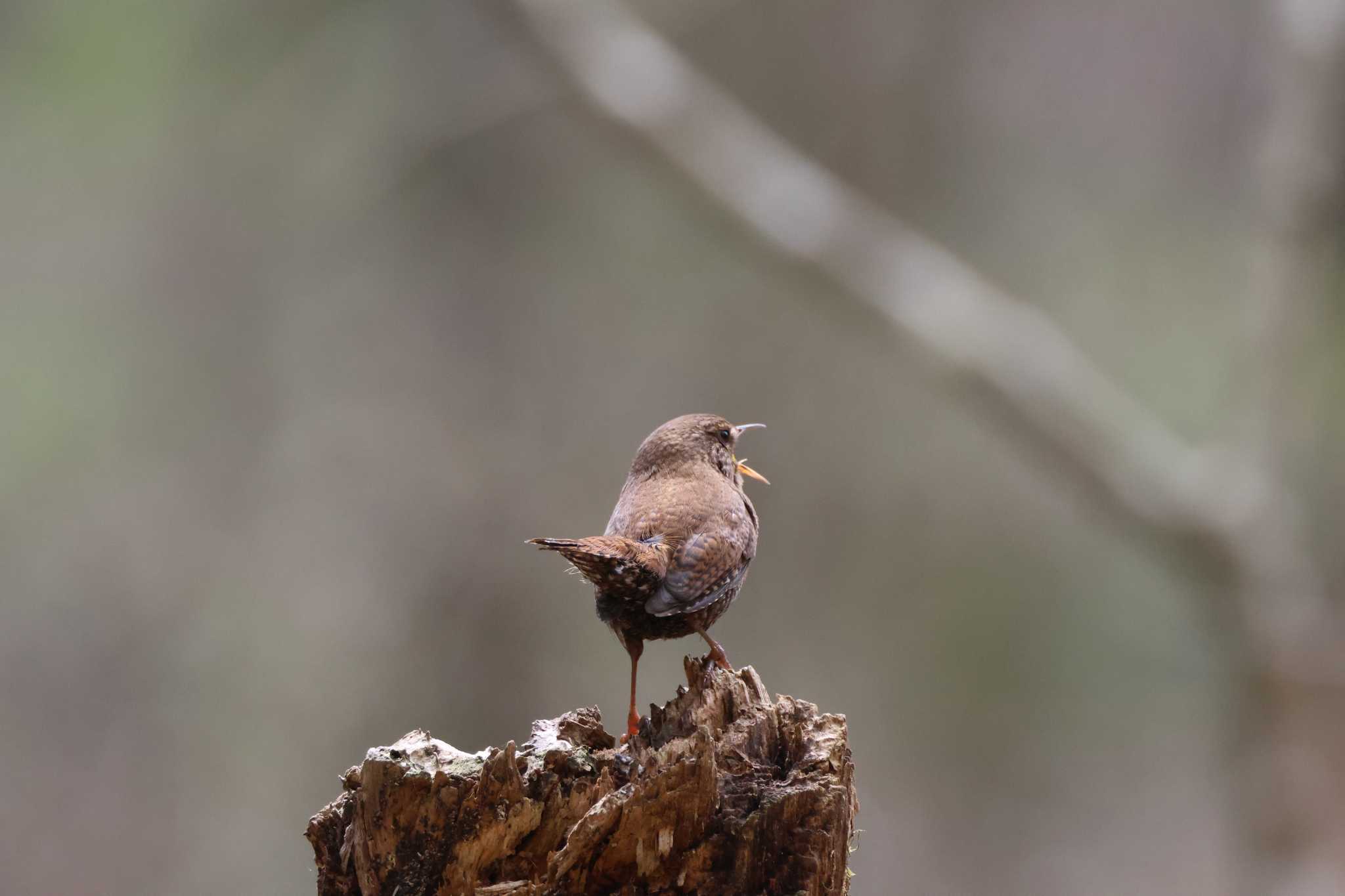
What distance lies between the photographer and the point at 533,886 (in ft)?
5.90

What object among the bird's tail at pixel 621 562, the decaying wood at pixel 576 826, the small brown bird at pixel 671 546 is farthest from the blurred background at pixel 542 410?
the decaying wood at pixel 576 826

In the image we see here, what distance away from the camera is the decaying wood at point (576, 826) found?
1.81 metres

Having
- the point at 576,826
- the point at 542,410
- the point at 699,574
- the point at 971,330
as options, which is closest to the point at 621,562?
the point at 699,574

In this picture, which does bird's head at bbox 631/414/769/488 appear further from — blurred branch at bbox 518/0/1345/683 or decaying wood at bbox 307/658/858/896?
blurred branch at bbox 518/0/1345/683

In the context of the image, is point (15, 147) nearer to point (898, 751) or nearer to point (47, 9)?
point (47, 9)

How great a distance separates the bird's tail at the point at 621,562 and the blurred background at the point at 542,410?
11.4 ft

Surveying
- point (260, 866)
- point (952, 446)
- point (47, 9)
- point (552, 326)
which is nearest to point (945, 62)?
point (952, 446)

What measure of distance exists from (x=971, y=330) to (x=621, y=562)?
347 cm

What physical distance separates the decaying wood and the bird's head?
0.97 metres

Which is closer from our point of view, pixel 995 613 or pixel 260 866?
pixel 260 866

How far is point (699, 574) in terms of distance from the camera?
7.69 ft

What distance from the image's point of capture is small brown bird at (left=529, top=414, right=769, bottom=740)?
2.25 m

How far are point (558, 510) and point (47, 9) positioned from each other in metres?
3.69

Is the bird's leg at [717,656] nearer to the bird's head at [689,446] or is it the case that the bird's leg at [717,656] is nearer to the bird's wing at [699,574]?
the bird's wing at [699,574]
